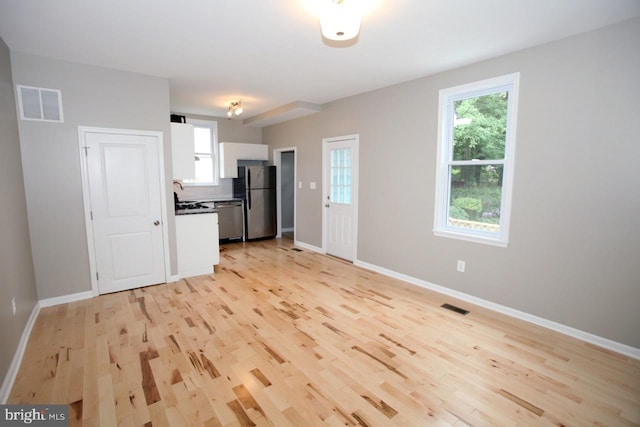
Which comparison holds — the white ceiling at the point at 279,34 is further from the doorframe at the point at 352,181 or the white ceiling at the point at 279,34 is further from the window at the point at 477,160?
the doorframe at the point at 352,181

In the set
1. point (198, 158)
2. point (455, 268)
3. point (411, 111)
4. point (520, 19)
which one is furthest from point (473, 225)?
point (198, 158)

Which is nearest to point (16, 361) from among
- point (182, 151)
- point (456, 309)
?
point (182, 151)

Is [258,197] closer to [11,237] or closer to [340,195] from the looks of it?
[340,195]

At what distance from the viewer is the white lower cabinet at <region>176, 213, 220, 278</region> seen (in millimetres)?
4230

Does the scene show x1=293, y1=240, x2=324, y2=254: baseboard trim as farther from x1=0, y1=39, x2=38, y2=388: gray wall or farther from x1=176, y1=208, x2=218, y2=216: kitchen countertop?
x1=0, y1=39, x2=38, y2=388: gray wall

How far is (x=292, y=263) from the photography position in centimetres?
506

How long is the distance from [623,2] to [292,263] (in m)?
4.56

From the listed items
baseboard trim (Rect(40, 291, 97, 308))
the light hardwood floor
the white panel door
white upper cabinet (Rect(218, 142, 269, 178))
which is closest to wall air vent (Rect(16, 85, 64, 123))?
the white panel door

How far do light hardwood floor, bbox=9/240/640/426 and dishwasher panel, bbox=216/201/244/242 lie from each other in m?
2.86

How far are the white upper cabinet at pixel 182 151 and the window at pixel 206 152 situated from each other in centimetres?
249

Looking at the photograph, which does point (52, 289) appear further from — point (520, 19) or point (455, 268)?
point (520, 19)

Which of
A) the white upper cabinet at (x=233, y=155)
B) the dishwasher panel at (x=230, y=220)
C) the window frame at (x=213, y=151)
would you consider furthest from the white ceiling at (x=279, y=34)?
the dishwasher panel at (x=230, y=220)

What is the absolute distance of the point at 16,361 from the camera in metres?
2.28

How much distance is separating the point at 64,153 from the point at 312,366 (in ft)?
11.4
